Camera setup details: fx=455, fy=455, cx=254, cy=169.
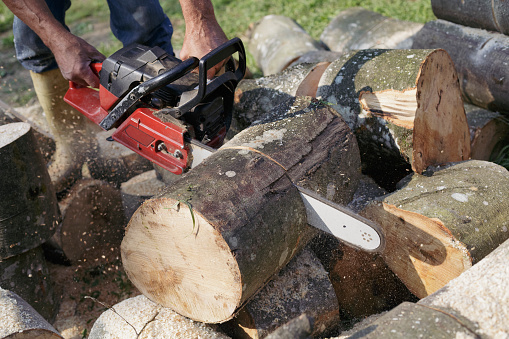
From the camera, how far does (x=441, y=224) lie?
1.80m

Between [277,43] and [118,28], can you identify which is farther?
[277,43]

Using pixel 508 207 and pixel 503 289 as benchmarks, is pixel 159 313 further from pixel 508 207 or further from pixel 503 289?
A: pixel 508 207

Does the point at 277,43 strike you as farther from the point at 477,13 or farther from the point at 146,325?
the point at 146,325

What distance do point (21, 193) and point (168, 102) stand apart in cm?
84

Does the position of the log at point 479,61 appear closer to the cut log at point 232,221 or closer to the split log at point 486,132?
the split log at point 486,132

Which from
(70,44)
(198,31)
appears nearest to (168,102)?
(198,31)

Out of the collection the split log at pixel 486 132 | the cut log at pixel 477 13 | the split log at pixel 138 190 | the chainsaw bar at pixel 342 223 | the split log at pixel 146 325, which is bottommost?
the split log at pixel 486 132

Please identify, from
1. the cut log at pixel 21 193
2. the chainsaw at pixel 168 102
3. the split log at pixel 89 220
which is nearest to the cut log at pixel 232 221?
→ the chainsaw at pixel 168 102

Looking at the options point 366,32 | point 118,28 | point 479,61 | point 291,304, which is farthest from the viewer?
point 366,32

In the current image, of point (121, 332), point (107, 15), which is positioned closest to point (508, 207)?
point (121, 332)

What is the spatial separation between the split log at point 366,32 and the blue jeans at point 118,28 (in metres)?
1.82

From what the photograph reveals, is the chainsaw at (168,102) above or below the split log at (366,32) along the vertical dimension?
above

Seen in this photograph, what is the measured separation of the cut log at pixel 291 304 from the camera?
177 cm

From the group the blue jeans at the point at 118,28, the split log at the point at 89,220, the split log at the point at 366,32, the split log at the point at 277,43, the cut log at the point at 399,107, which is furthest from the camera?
the split log at the point at 277,43
